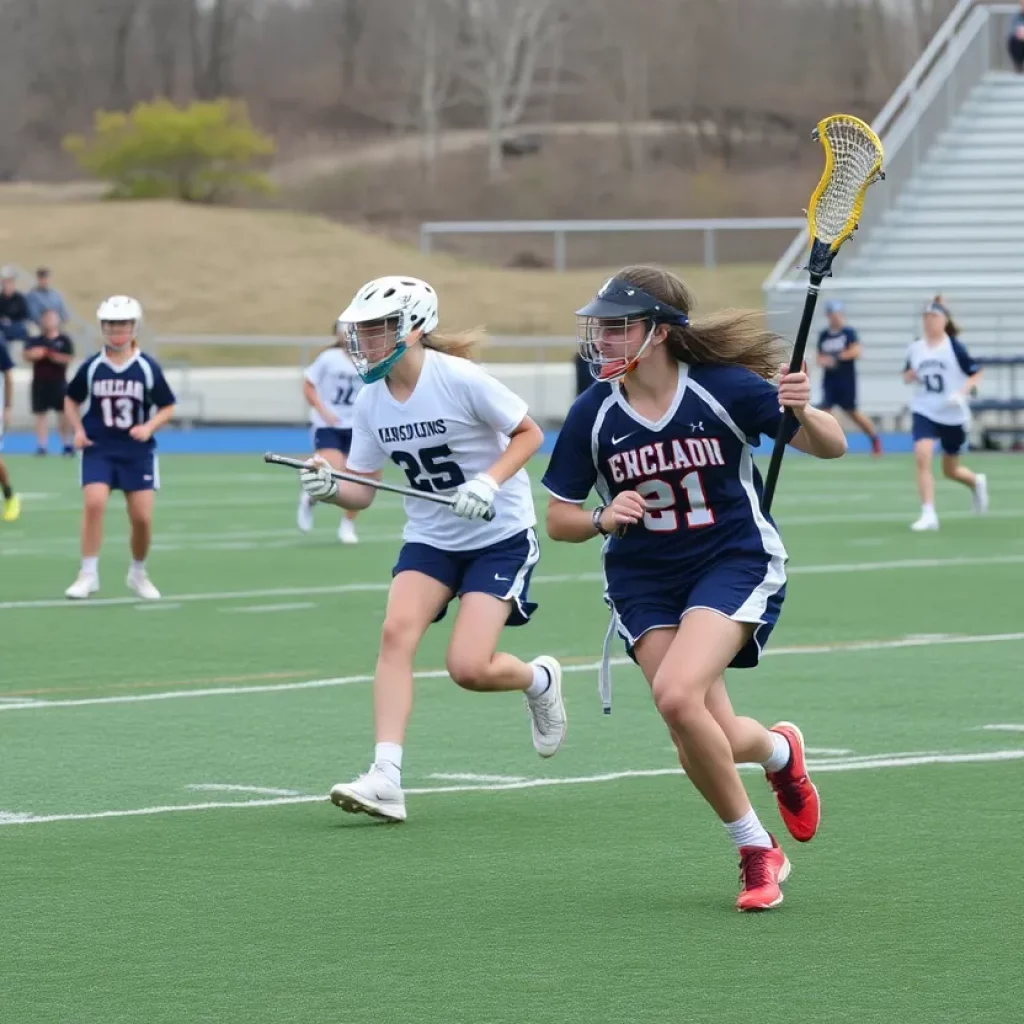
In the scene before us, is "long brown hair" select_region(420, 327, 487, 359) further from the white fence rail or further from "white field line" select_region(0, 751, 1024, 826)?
the white fence rail

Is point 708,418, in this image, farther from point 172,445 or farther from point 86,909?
point 172,445

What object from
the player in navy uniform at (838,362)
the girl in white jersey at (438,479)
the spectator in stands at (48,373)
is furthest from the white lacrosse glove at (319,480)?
the spectator in stands at (48,373)

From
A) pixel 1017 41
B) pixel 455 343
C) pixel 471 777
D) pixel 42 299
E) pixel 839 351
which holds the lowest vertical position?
pixel 839 351

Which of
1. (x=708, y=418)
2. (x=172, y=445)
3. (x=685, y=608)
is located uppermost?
(x=708, y=418)

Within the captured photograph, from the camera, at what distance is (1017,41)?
132ft

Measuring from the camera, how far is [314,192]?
74.6 metres

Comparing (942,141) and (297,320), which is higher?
(942,141)

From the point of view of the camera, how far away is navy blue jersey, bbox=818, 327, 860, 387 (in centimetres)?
2929

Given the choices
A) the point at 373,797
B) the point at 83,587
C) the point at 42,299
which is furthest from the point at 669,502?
the point at 42,299

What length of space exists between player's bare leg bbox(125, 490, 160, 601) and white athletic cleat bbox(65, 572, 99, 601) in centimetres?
21

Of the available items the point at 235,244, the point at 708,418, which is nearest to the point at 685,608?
the point at 708,418

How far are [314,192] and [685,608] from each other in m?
69.1

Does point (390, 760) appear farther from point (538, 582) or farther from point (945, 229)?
point (945, 229)

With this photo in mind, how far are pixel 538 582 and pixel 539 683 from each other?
23.5 feet
